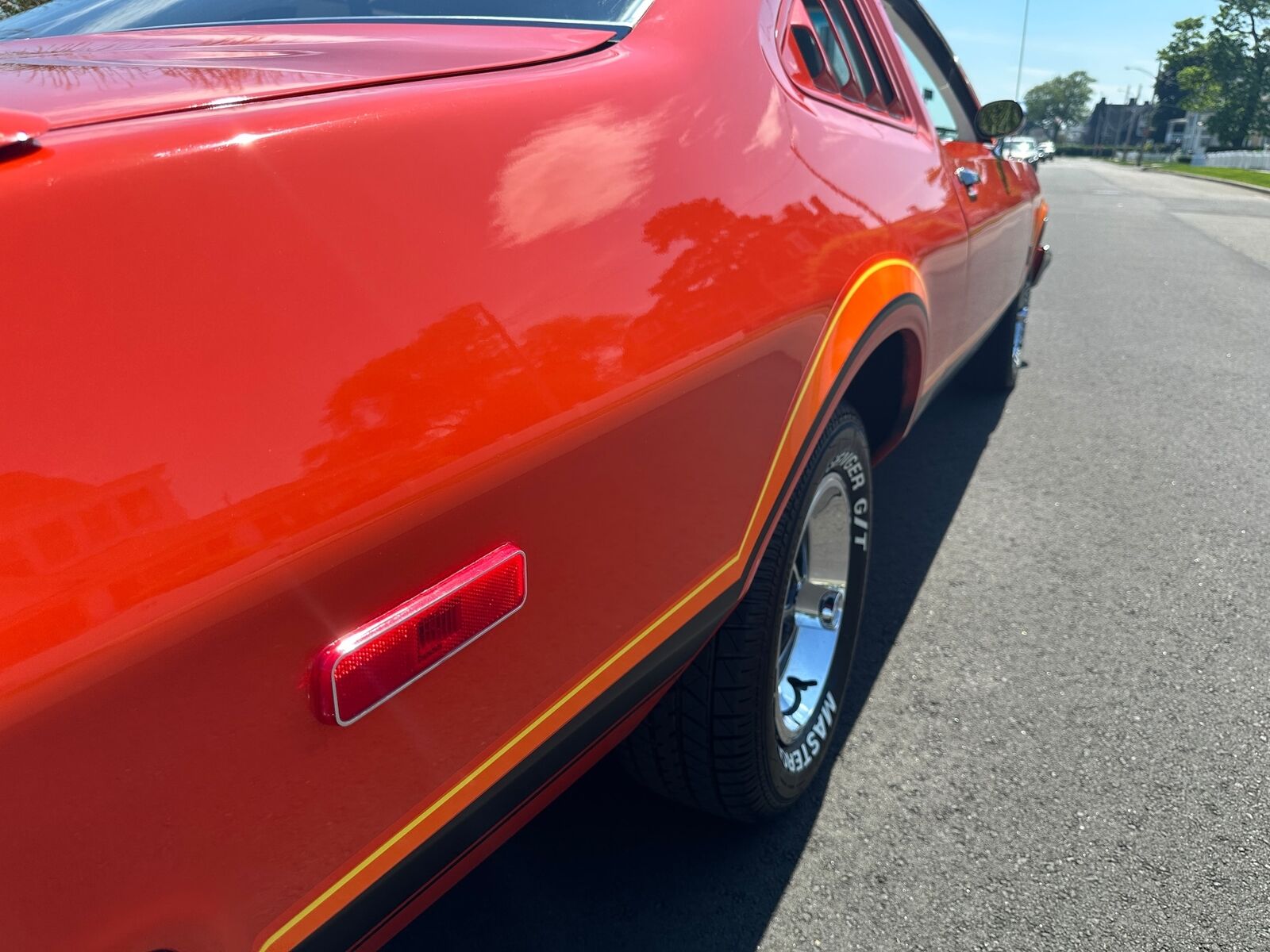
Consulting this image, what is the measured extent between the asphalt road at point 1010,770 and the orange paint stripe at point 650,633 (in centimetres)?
82

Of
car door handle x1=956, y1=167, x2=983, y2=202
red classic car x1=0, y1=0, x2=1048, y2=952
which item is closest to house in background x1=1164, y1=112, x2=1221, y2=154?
car door handle x1=956, y1=167, x2=983, y2=202

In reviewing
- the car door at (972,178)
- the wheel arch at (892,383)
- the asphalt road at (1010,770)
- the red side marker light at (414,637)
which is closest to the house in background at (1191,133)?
the car door at (972,178)

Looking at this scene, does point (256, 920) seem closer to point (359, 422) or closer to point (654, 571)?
point (359, 422)

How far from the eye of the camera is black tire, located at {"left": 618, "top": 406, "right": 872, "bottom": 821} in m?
1.78

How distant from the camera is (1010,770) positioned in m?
2.33

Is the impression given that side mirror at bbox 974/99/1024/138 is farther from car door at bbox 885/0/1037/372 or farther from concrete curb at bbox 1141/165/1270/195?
concrete curb at bbox 1141/165/1270/195

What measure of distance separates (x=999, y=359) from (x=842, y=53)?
10.0 ft

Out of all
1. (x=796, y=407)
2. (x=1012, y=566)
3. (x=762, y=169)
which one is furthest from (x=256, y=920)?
(x=1012, y=566)

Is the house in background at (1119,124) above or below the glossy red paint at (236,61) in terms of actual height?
below

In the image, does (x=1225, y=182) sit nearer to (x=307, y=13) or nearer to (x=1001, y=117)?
(x=1001, y=117)

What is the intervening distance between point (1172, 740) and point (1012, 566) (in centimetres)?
101

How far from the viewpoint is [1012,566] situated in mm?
3383

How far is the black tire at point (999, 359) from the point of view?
4941 mm

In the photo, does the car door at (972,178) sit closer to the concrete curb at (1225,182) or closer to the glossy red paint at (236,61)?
the glossy red paint at (236,61)
